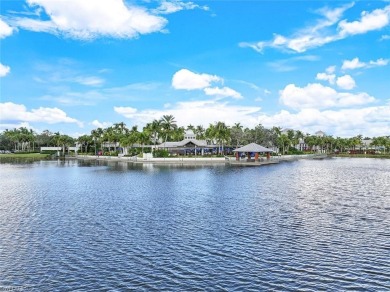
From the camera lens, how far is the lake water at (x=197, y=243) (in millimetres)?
15914

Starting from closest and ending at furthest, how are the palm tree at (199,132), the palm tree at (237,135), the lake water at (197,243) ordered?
1. the lake water at (197,243)
2. the palm tree at (237,135)
3. the palm tree at (199,132)

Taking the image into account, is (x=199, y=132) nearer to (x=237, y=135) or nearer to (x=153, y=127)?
(x=237, y=135)

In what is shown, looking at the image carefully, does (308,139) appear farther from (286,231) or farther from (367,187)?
(286,231)

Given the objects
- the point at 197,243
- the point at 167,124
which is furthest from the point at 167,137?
the point at 197,243

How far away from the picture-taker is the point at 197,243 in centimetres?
2156

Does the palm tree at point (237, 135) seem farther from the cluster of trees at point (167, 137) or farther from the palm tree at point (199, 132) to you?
the palm tree at point (199, 132)

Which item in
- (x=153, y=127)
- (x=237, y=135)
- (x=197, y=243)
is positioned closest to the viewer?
(x=197, y=243)

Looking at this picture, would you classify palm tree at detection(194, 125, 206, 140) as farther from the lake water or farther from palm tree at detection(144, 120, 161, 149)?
the lake water

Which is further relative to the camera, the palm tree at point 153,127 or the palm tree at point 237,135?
the palm tree at point 237,135

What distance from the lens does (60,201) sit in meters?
37.9

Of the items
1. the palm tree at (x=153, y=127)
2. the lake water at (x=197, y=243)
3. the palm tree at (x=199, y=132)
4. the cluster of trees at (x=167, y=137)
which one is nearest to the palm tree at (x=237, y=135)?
the cluster of trees at (x=167, y=137)

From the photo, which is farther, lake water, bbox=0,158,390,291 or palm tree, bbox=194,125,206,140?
palm tree, bbox=194,125,206,140

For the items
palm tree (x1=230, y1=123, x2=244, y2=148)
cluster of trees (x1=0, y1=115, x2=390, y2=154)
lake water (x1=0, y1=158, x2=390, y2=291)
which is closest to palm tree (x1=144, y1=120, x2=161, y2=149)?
cluster of trees (x1=0, y1=115, x2=390, y2=154)

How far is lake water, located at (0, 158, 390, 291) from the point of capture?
1591 centimetres
